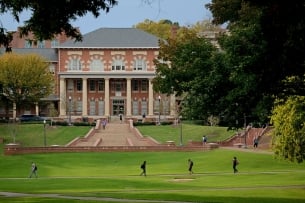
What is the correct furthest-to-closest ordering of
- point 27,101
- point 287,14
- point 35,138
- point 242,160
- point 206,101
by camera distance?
point 27,101
point 35,138
point 242,160
point 206,101
point 287,14

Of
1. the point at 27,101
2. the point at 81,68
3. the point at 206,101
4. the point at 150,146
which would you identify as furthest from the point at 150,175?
the point at 81,68

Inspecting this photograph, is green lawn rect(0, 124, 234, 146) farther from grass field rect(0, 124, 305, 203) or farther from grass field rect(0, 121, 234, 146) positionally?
grass field rect(0, 124, 305, 203)

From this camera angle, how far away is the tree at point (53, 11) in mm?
19297

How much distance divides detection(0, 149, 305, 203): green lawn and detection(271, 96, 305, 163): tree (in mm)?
1370

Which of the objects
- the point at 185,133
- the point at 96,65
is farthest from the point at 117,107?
the point at 185,133

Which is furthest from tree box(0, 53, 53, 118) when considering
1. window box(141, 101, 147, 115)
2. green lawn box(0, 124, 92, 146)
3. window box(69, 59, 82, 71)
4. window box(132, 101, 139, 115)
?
window box(141, 101, 147, 115)

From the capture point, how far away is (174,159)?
59406 millimetres

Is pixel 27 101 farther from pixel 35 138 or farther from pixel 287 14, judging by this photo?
pixel 287 14

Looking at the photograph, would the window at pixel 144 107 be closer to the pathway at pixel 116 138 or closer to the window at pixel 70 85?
the window at pixel 70 85

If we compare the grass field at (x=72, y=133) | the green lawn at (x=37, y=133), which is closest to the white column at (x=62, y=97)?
the green lawn at (x=37, y=133)

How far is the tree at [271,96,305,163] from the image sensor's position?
1583 inches

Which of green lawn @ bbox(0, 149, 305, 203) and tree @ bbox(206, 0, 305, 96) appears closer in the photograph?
tree @ bbox(206, 0, 305, 96)

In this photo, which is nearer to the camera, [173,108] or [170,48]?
[170,48]

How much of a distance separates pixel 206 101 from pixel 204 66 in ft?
8.70
